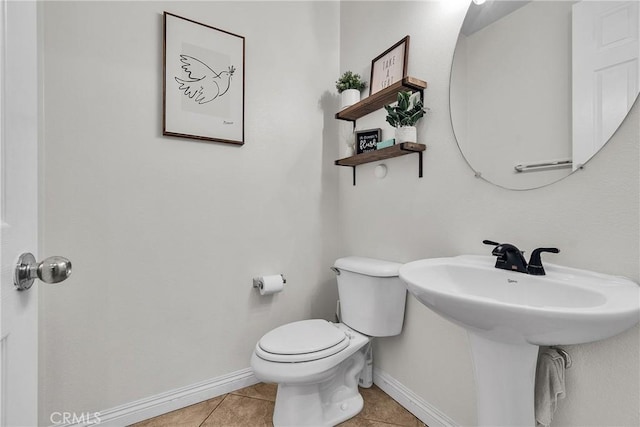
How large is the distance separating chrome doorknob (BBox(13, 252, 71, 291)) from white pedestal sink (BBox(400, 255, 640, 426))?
79 centimetres

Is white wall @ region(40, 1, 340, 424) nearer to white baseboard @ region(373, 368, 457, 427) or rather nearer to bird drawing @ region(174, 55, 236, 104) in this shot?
bird drawing @ region(174, 55, 236, 104)

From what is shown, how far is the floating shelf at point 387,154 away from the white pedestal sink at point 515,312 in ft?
1.75

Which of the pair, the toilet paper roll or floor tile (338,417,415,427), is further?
the toilet paper roll

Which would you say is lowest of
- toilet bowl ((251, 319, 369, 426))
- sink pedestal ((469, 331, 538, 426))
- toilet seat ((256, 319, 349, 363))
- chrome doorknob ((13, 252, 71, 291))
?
toilet bowl ((251, 319, 369, 426))

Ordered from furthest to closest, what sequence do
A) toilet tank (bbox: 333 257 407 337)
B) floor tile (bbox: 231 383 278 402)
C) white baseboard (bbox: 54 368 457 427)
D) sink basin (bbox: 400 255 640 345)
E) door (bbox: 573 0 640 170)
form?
floor tile (bbox: 231 383 278 402) < toilet tank (bbox: 333 257 407 337) < white baseboard (bbox: 54 368 457 427) < door (bbox: 573 0 640 170) < sink basin (bbox: 400 255 640 345)

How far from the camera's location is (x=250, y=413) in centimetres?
146

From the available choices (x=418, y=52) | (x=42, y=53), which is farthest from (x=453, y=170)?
(x=42, y=53)

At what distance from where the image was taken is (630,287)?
765 millimetres

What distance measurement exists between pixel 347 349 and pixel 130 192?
1232mm

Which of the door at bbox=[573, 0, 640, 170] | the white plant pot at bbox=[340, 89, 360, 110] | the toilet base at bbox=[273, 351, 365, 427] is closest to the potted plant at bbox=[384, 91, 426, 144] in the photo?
the white plant pot at bbox=[340, 89, 360, 110]

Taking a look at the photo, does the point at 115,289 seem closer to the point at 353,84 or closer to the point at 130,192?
the point at 130,192

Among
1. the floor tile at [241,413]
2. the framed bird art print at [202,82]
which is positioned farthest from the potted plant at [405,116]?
the floor tile at [241,413]

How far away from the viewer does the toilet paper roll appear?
5.36 feet

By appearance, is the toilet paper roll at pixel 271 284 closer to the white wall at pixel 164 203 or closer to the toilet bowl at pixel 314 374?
the white wall at pixel 164 203
